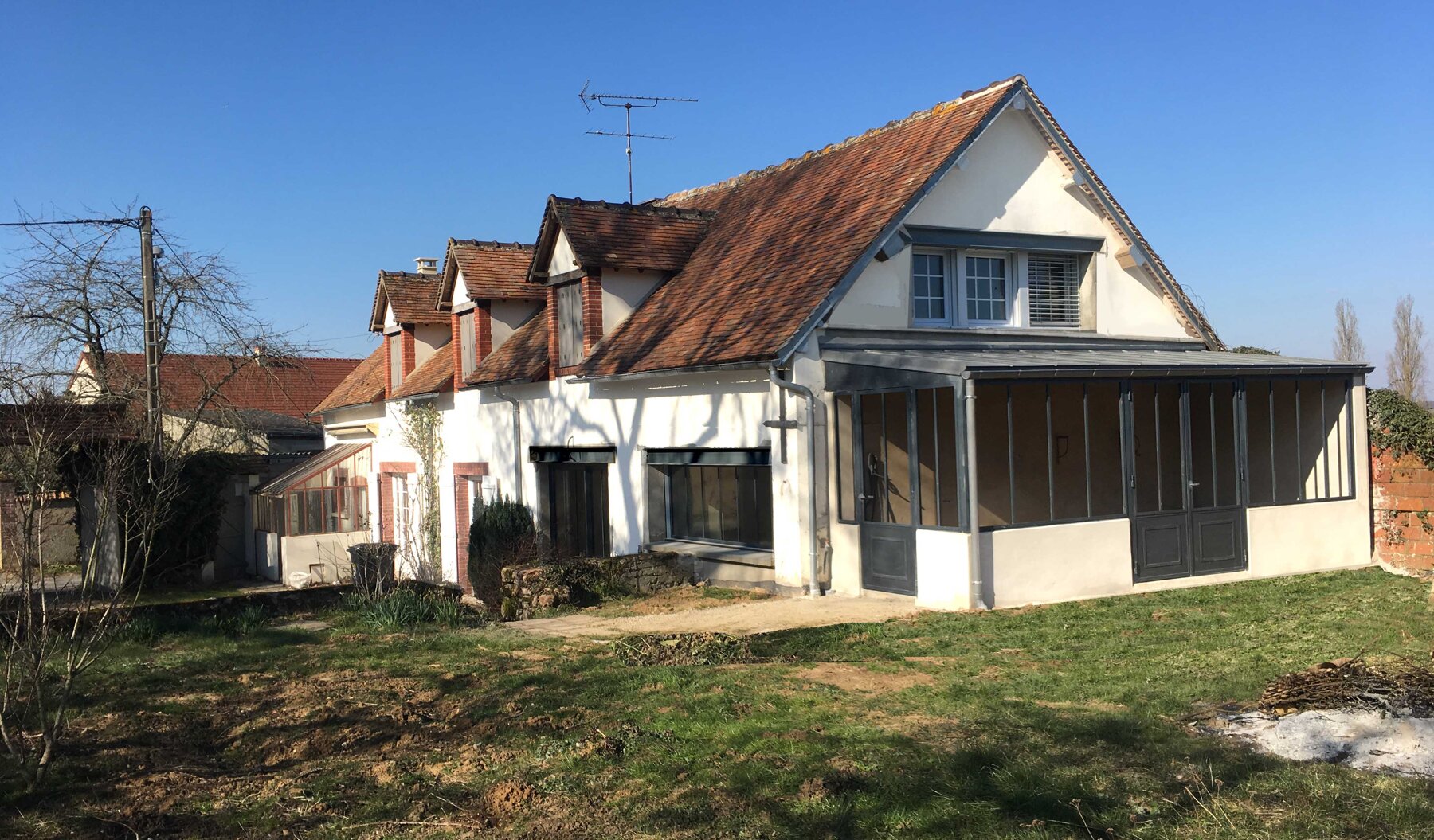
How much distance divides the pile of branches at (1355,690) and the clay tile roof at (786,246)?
7.71m

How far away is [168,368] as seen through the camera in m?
37.8

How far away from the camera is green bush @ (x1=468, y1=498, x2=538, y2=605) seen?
2034cm

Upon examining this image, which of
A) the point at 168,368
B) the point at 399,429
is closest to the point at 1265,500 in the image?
the point at 399,429

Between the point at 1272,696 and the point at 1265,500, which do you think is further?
the point at 1265,500

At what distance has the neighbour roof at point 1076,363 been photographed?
42.0 feet

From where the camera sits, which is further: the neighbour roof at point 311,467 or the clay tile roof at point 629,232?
the neighbour roof at point 311,467

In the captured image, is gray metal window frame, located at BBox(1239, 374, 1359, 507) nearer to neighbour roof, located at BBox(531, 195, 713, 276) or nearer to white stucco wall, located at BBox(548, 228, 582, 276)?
neighbour roof, located at BBox(531, 195, 713, 276)

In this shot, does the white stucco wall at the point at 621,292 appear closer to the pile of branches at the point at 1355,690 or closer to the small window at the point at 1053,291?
the small window at the point at 1053,291

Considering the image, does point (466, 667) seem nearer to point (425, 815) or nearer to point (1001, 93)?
point (425, 815)

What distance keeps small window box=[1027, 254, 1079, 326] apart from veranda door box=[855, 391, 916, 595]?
9.92 ft

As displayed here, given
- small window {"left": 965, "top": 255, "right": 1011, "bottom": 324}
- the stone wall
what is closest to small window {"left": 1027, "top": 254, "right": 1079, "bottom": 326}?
small window {"left": 965, "top": 255, "right": 1011, "bottom": 324}

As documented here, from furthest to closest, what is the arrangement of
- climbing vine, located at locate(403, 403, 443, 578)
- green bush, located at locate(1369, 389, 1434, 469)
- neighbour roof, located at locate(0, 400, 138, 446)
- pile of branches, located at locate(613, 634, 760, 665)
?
1. climbing vine, located at locate(403, 403, 443, 578)
2. neighbour roof, located at locate(0, 400, 138, 446)
3. green bush, located at locate(1369, 389, 1434, 469)
4. pile of branches, located at locate(613, 634, 760, 665)

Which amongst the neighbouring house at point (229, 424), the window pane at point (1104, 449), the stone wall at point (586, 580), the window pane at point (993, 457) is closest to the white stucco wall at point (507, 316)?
the neighbouring house at point (229, 424)

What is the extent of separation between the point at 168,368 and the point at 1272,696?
3711cm
